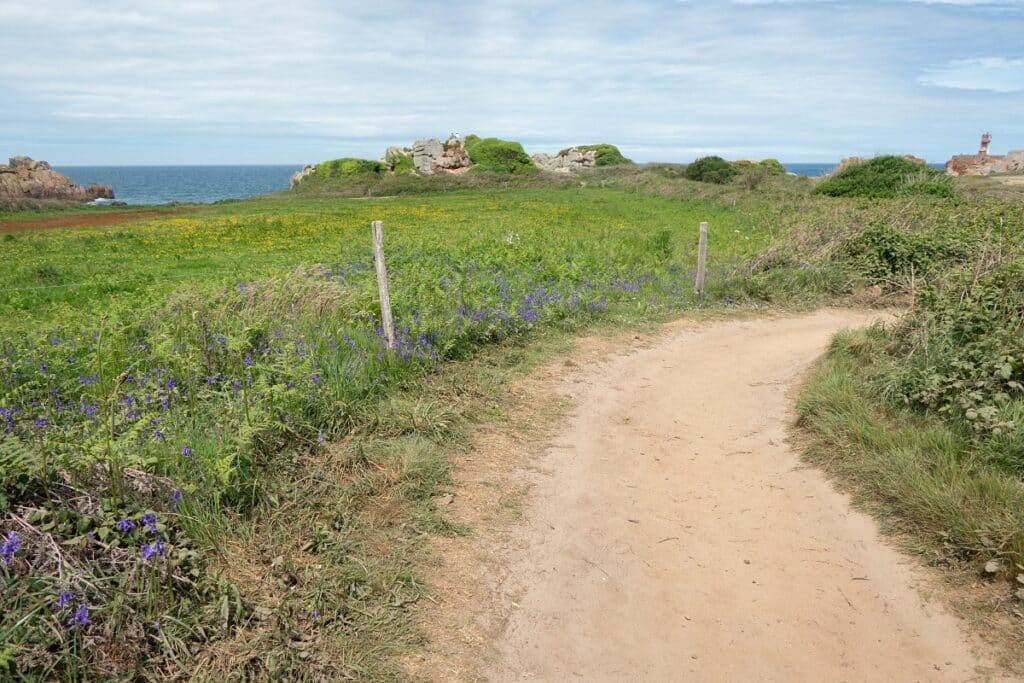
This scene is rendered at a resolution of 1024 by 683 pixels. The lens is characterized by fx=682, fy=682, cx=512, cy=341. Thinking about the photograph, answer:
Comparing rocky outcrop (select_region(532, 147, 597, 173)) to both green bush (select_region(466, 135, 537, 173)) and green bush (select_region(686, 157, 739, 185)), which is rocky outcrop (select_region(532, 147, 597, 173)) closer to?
green bush (select_region(466, 135, 537, 173))

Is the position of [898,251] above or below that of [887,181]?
below

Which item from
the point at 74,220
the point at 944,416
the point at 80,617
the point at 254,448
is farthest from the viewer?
the point at 74,220

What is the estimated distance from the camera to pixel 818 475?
5676 mm

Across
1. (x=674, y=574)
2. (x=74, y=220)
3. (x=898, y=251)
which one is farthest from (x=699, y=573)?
(x=74, y=220)

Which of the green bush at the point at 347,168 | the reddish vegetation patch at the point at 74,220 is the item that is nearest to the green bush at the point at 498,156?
the green bush at the point at 347,168

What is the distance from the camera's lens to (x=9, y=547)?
3.15 meters

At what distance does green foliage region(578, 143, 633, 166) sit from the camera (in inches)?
3260

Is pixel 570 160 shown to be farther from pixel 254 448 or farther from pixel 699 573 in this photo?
pixel 699 573

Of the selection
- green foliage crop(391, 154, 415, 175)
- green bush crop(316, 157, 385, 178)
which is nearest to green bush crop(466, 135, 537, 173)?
green foliage crop(391, 154, 415, 175)

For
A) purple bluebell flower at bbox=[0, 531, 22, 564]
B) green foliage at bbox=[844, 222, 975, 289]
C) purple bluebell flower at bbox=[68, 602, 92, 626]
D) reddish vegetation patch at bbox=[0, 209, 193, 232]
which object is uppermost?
reddish vegetation patch at bbox=[0, 209, 193, 232]

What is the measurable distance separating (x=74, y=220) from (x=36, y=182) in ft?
152

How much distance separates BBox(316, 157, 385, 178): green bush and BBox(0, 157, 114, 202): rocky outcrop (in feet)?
77.2

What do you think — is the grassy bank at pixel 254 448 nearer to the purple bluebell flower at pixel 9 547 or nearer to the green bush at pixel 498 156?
the purple bluebell flower at pixel 9 547

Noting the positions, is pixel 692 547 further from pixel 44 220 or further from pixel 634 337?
pixel 44 220
